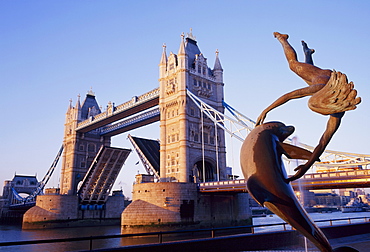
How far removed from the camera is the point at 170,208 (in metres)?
33.0

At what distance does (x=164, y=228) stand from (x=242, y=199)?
474 inches

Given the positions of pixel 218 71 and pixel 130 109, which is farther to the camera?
pixel 130 109

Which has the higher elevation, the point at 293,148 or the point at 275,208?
the point at 293,148

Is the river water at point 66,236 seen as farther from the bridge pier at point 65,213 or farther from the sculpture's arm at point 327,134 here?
the sculpture's arm at point 327,134

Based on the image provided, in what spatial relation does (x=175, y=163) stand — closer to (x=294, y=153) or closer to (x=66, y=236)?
(x=66, y=236)

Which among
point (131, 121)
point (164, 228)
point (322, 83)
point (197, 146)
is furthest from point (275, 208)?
point (131, 121)

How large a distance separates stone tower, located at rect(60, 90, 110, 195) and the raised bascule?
2873mm

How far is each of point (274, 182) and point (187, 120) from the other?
3219cm

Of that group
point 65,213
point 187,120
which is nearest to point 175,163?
point 187,120

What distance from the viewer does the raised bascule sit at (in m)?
33.6

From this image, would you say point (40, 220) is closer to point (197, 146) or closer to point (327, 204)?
point (197, 146)

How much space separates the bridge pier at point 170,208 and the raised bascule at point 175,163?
0.32 ft

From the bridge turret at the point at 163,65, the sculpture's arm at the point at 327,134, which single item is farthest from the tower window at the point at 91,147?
the sculpture's arm at the point at 327,134

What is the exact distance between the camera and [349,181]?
76.9 ft
